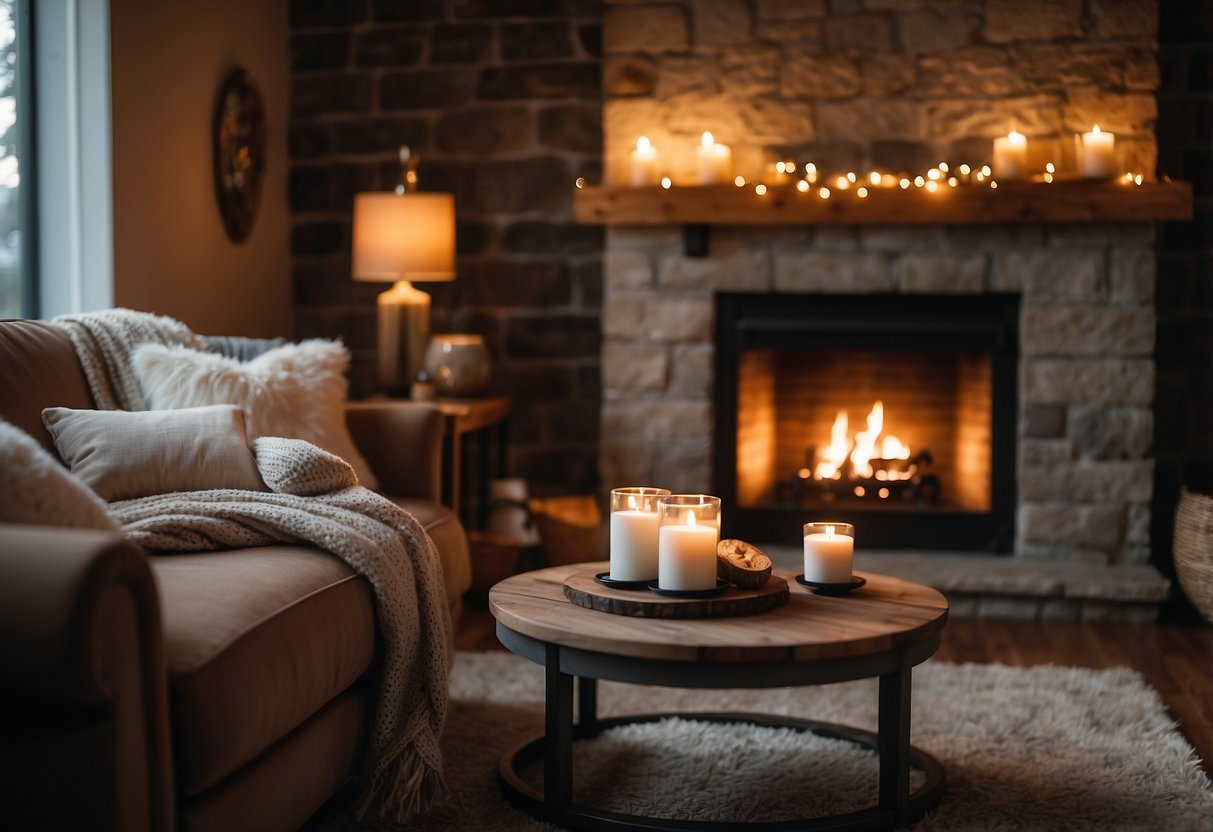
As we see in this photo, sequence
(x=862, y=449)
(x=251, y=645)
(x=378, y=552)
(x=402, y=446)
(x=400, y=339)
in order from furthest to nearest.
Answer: (x=862, y=449)
(x=400, y=339)
(x=402, y=446)
(x=378, y=552)
(x=251, y=645)

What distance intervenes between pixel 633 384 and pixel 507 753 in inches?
77.3

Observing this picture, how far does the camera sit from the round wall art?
13.4 ft

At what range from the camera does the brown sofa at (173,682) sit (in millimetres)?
1471

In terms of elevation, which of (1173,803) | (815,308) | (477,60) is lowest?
(1173,803)

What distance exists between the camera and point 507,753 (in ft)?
8.21

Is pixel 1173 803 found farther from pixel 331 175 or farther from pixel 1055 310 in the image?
pixel 331 175

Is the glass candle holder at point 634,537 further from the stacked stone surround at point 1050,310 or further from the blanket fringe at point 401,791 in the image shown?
the stacked stone surround at point 1050,310

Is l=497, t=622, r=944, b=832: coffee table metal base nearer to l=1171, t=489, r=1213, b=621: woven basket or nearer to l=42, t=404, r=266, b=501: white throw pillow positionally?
l=42, t=404, r=266, b=501: white throw pillow

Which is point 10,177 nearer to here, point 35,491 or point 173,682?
point 35,491

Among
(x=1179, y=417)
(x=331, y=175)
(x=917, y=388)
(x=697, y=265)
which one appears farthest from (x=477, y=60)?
(x=1179, y=417)

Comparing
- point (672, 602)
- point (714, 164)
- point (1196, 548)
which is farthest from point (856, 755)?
point (714, 164)

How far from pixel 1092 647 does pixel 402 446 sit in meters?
1.99

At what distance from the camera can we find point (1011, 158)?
13.1 feet

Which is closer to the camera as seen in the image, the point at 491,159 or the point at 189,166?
the point at 189,166
